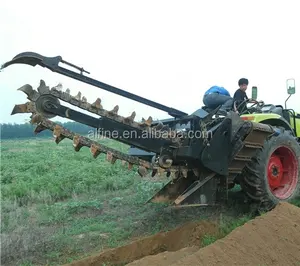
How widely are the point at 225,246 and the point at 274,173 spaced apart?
230 centimetres

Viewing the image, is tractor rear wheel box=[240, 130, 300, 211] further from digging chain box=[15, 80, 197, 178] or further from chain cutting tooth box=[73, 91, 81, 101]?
chain cutting tooth box=[73, 91, 81, 101]

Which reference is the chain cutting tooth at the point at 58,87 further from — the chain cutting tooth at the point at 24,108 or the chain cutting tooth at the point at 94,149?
the chain cutting tooth at the point at 94,149

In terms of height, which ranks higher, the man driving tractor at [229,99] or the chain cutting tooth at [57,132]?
the man driving tractor at [229,99]

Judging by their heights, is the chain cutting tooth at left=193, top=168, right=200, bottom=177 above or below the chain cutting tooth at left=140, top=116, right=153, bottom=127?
below

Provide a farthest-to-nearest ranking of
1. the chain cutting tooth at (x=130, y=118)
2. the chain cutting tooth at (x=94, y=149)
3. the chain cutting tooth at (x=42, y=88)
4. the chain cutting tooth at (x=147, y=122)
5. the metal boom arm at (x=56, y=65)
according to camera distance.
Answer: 1. the chain cutting tooth at (x=147, y=122)
2. the chain cutting tooth at (x=130, y=118)
3. the chain cutting tooth at (x=94, y=149)
4. the metal boom arm at (x=56, y=65)
5. the chain cutting tooth at (x=42, y=88)

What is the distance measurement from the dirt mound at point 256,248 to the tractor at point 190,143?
833 millimetres

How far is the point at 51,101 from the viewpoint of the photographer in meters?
4.02

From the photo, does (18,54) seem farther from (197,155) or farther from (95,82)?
(197,155)

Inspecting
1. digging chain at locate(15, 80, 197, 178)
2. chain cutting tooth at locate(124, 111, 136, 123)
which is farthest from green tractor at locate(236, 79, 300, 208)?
chain cutting tooth at locate(124, 111, 136, 123)

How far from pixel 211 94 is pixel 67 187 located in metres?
4.35

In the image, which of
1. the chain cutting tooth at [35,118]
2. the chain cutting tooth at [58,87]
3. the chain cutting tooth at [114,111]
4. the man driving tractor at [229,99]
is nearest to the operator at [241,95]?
the man driving tractor at [229,99]

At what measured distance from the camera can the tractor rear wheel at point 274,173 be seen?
5.36 meters

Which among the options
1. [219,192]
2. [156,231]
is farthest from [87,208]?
[219,192]

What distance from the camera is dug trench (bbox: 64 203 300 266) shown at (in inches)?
147
